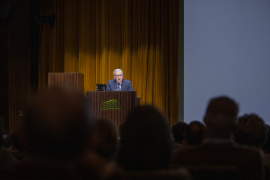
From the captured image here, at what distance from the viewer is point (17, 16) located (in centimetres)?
495

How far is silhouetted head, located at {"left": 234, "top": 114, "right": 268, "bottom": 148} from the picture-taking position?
1351 millimetres

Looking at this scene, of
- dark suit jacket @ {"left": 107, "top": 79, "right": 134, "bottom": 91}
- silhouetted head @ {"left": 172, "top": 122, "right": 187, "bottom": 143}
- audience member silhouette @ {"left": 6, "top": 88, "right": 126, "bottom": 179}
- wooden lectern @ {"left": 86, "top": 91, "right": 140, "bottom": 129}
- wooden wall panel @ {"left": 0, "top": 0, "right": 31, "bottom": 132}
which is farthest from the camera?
dark suit jacket @ {"left": 107, "top": 79, "right": 134, "bottom": 91}

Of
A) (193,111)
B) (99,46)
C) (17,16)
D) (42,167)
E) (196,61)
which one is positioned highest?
(17,16)

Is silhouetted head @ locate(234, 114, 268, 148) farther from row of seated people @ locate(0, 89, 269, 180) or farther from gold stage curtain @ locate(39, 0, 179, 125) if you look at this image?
gold stage curtain @ locate(39, 0, 179, 125)

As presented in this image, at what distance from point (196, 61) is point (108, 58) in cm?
202

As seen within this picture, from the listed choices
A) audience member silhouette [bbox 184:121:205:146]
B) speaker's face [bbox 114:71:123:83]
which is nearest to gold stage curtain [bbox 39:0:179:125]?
speaker's face [bbox 114:71:123:83]

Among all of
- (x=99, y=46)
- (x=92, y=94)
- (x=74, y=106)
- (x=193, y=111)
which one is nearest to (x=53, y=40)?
(x=99, y=46)

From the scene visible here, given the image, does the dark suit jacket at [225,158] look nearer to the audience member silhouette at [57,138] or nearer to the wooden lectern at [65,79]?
the audience member silhouette at [57,138]

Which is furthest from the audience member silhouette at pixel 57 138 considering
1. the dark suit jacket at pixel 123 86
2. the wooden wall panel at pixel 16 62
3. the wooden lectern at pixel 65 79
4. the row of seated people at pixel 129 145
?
the wooden wall panel at pixel 16 62

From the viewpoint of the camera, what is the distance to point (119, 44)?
6086 mm

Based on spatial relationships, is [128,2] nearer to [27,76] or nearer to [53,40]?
[53,40]

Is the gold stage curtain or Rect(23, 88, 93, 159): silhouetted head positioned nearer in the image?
Rect(23, 88, 93, 159): silhouetted head

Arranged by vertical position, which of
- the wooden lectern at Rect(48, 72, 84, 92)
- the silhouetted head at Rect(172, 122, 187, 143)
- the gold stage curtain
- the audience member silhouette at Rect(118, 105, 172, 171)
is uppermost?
the gold stage curtain

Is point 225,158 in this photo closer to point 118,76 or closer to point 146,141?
point 146,141
